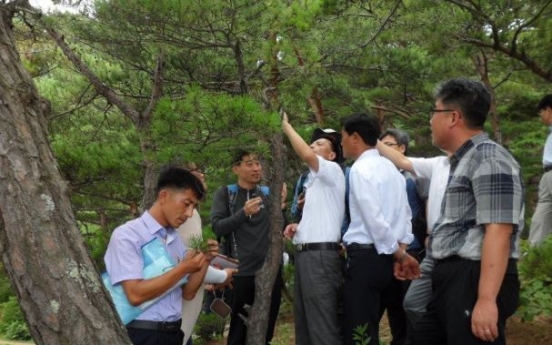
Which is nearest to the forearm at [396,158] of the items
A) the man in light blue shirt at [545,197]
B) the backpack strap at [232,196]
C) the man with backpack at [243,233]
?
the man with backpack at [243,233]

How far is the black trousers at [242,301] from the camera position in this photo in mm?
4160

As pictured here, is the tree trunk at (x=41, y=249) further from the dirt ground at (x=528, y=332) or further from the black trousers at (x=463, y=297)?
the dirt ground at (x=528, y=332)

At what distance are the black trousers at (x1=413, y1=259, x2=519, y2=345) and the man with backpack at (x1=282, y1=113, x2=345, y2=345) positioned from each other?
3.42 feet

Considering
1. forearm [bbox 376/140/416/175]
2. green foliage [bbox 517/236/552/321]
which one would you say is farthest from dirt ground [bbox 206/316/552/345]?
forearm [bbox 376/140/416/175]

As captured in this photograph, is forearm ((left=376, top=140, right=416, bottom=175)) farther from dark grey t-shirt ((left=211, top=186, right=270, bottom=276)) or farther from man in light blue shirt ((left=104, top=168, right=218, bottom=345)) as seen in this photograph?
man in light blue shirt ((left=104, top=168, right=218, bottom=345))

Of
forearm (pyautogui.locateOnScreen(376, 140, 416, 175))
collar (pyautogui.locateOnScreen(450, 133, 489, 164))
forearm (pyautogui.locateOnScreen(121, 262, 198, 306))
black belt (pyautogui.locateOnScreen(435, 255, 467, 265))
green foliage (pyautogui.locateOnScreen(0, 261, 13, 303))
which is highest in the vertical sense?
collar (pyautogui.locateOnScreen(450, 133, 489, 164))

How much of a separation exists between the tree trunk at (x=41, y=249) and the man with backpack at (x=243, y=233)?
213 centimetres

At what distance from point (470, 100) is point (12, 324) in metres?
7.80

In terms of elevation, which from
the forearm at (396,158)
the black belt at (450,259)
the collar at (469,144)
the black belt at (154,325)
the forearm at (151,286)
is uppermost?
the collar at (469,144)

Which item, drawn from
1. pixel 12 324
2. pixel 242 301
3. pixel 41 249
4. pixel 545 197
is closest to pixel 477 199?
pixel 41 249

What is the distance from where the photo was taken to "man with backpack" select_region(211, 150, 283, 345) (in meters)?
4.12

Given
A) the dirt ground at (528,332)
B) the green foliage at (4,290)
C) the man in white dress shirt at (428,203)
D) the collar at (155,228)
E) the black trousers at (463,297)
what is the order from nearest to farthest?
the black trousers at (463,297)
the collar at (155,228)
the man in white dress shirt at (428,203)
the dirt ground at (528,332)
the green foliage at (4,290)

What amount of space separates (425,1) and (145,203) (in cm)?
365

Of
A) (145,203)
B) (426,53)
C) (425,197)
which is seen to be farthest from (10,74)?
(426,53)
